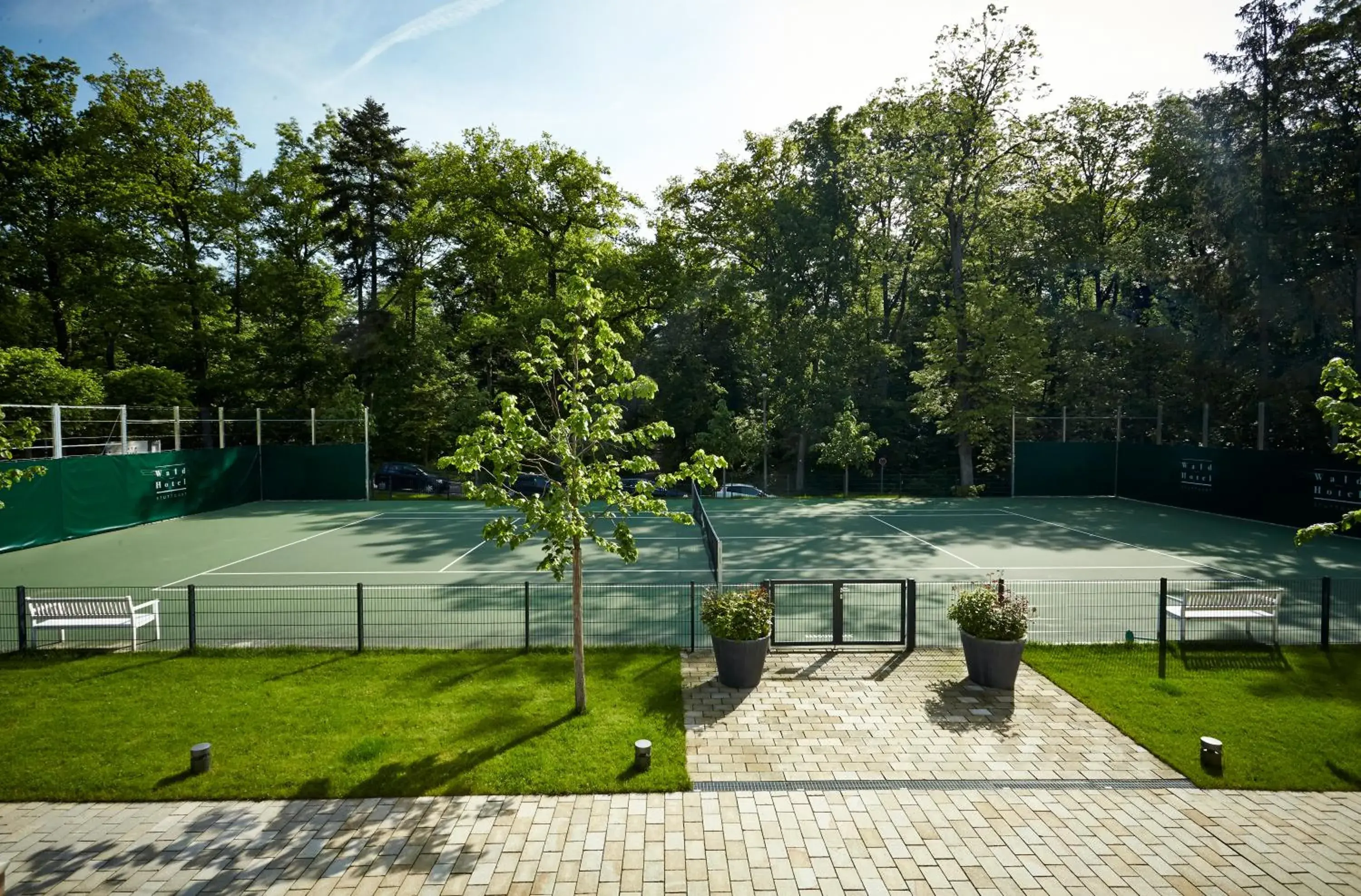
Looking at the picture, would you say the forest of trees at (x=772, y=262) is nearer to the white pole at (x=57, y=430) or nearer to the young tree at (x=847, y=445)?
the young tree at (x=847, y=445)

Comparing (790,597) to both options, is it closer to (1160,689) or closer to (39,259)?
(1160,689)

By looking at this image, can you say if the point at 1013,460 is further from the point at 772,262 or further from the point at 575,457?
the point at 575,457

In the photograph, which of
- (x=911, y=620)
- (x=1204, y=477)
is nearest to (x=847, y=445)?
(x=1204, y=477)

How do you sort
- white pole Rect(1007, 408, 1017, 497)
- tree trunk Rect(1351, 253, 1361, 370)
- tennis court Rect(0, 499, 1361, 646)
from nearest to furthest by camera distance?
tennis court Rect(0, 499, 1361, 646), tree trunk Rect(1351, 253, 1361, 370), white pole Rect(1007, 408, 1017, 497)

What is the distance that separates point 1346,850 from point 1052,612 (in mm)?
6996

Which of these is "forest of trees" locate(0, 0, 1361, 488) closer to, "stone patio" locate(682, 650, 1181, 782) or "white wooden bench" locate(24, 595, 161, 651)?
"white wooden bench" locate(24, 595, 161, 651)

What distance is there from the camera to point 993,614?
9.59 metres

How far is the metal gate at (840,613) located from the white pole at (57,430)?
1981 cm

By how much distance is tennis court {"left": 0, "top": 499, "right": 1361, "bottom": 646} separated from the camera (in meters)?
12.6

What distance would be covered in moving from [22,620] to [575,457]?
8857 mm

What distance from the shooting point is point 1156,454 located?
99.2ft

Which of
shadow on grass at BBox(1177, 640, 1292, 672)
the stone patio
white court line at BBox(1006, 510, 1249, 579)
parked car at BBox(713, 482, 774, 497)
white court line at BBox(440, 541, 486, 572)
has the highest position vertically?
parked car at BBox(713, 482, 774, 497)

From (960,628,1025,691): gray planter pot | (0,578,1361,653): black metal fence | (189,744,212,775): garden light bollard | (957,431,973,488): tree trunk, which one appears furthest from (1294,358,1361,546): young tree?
(957,431,973,488): tree trunk

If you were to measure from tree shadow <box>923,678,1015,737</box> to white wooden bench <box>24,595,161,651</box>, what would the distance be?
11.0 metres
